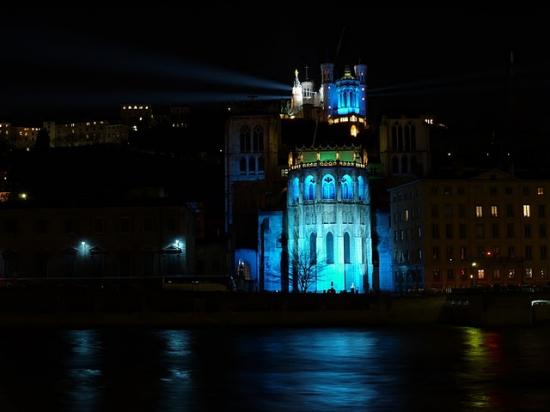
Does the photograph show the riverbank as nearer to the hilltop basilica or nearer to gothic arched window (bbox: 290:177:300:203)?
the hilltop basilica

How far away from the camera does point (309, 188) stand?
123875 millimetres

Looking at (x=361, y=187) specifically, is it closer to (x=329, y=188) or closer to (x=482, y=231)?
(x=329, y=188)

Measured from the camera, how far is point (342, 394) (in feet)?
141

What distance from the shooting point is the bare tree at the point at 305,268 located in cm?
12031

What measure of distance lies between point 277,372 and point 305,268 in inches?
2652

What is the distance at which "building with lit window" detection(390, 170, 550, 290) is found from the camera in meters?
113

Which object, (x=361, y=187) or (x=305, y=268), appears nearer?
(x=305, y=268)

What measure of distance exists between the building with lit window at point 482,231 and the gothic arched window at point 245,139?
39060 mm

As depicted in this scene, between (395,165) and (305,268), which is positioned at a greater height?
(395,165)

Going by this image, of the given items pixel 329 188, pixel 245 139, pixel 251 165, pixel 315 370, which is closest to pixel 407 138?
pixel 251 165

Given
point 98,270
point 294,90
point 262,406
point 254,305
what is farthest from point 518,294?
point 294,90

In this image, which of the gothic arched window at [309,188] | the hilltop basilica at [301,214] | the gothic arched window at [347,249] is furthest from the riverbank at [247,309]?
the gothic arched window at [309,188]

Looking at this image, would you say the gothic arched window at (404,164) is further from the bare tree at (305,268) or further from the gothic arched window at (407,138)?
the bare tree at (305,268)

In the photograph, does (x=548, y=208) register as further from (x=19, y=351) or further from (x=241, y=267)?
(x=19, y=351)
